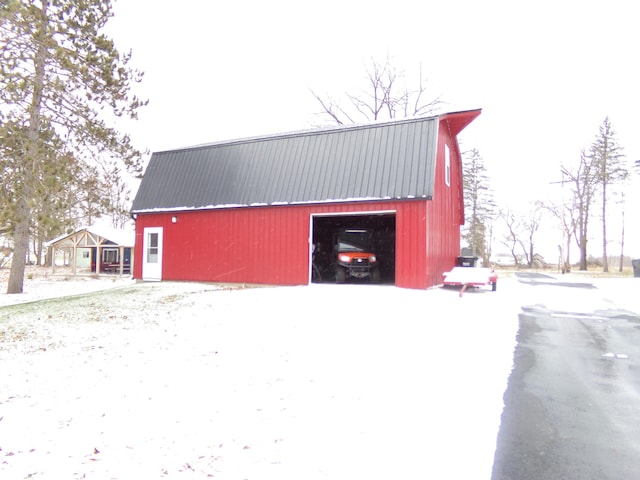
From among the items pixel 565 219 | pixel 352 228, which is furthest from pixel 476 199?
pixel 352 228

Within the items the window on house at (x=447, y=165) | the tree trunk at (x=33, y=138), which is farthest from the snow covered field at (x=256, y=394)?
the window on house at (x=447, y=165)

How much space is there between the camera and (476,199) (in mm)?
42969

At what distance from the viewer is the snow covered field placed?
2.94 m

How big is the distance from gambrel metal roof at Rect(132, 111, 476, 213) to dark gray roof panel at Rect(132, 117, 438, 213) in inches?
1.1

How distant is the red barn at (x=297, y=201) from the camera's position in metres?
11.7

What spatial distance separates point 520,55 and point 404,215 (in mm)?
8841

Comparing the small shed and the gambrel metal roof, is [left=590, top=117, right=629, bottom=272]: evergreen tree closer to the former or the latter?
the gambrel metal roof

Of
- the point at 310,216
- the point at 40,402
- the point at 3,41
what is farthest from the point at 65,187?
the point at 40,402

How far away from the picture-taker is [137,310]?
A: 8734mm

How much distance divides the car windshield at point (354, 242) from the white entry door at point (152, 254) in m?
7.24

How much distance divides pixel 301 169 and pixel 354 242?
311 centimetres

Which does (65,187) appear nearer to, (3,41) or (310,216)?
(3,41)

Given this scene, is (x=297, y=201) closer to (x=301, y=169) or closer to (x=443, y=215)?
(x=301, y=169)

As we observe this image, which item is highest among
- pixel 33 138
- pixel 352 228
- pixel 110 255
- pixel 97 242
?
pixel 33 138
